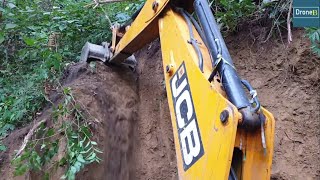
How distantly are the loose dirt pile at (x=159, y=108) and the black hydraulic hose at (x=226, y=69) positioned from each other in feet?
2.84

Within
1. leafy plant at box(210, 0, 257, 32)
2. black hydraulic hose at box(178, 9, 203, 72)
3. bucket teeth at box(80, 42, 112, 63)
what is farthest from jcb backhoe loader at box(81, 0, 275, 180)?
bucket teeth at box(80, 42, 112, 63)

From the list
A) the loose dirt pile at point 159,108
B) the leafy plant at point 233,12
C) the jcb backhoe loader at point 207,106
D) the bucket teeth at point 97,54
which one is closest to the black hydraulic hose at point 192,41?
the jcb backhoe loader at point 207,106

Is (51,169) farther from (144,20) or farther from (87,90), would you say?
(144,20)

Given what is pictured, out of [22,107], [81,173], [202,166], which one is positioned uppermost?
[202,166]

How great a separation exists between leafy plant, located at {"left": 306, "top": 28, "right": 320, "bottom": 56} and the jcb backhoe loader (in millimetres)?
682

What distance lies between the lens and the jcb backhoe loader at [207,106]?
49.9 inches

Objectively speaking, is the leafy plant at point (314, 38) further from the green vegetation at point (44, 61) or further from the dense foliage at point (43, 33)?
the dense foliage at point (43, 33)

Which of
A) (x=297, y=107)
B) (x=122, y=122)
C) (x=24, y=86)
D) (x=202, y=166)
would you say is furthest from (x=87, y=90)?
(x=202, y=166)

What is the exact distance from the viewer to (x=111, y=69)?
3090 mm

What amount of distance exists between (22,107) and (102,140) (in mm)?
785

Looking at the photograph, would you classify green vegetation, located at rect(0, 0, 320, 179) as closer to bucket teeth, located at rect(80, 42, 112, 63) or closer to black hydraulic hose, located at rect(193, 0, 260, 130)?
bucket teeth, located at rect(80, 42, 112, 63)

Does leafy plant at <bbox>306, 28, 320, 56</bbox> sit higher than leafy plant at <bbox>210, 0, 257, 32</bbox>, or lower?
lower

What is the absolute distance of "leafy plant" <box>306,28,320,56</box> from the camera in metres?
2.13

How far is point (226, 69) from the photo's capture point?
1.47m
